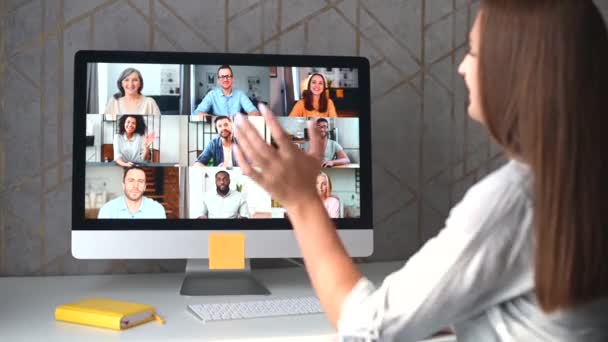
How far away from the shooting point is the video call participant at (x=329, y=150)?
6.17 feet

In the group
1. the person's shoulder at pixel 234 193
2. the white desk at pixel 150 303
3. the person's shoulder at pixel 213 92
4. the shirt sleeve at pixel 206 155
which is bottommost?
the white desk at pixel 150 303

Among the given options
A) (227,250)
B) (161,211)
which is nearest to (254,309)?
(227,250)

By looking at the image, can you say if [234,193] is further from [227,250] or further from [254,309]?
[254,309]

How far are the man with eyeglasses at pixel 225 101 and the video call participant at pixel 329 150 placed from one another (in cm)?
17

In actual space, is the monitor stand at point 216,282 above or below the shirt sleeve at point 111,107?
below

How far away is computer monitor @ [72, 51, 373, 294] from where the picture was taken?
1801mm

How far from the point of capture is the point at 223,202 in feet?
6.01

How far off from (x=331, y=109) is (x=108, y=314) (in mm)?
743

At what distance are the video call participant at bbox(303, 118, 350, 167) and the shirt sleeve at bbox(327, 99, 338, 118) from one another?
21 mm

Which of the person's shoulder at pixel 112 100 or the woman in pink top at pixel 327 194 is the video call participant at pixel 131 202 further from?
the woman in pink top at pixel 327 194

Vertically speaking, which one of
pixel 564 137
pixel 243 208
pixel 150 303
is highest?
pixel 564 137

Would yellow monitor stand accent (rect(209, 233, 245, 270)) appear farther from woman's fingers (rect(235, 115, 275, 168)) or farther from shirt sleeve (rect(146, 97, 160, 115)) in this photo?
woman's fingers (rect(235, 115, 275, 168))

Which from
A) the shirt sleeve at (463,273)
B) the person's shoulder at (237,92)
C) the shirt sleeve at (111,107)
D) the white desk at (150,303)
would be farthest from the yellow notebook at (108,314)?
the shirt sleeve at (463,273)

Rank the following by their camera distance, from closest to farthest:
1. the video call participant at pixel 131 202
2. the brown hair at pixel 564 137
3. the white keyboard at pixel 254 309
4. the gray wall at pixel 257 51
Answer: the brown hair at pixel 564 137 < the white keyboard at pixel 254 309 < the video call participant at pixel 131 202 < the gray wall at pixel 257 51
